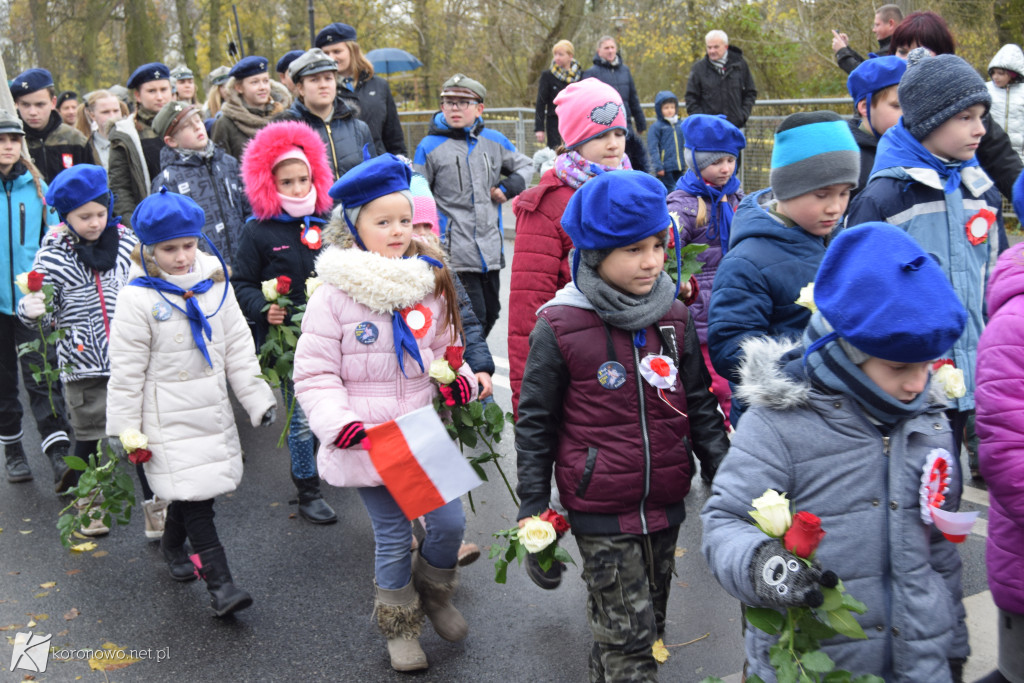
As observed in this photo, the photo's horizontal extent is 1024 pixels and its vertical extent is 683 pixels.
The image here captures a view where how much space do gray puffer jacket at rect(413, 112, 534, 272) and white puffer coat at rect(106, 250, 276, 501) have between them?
2346 millimetres

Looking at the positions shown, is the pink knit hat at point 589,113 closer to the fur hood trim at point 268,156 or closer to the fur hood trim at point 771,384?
the fur hood trim at point 268,156

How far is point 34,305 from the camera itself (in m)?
5.23

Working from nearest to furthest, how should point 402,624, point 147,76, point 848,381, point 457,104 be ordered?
1. point 848,381
2. point 402,624
3. point 457,104
4. point 147,76

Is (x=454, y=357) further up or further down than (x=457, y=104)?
further down

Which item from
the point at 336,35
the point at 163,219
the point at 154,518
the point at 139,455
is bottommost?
the point at 154,518

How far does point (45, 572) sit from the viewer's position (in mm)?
5043

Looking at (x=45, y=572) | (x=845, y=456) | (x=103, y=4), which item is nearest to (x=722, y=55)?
(x=45, y=572)

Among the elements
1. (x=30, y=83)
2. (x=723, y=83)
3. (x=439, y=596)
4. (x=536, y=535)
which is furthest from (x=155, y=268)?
(x=723, y=83)

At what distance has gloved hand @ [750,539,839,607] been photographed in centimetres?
214

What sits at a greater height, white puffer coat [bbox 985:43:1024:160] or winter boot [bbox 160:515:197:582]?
white puffer coat [bbox 985:43:1024:160]

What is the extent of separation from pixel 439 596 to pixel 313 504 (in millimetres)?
1712

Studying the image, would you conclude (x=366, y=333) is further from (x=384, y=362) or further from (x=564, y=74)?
(x=564, y=74)

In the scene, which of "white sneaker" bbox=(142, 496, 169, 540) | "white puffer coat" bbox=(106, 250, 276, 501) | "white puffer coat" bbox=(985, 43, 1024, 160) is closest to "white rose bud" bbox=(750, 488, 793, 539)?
"white puffer coat" bbox=(106, 250, 276, 501)

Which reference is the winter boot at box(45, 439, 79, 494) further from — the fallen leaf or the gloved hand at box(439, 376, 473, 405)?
the fallen leaf
